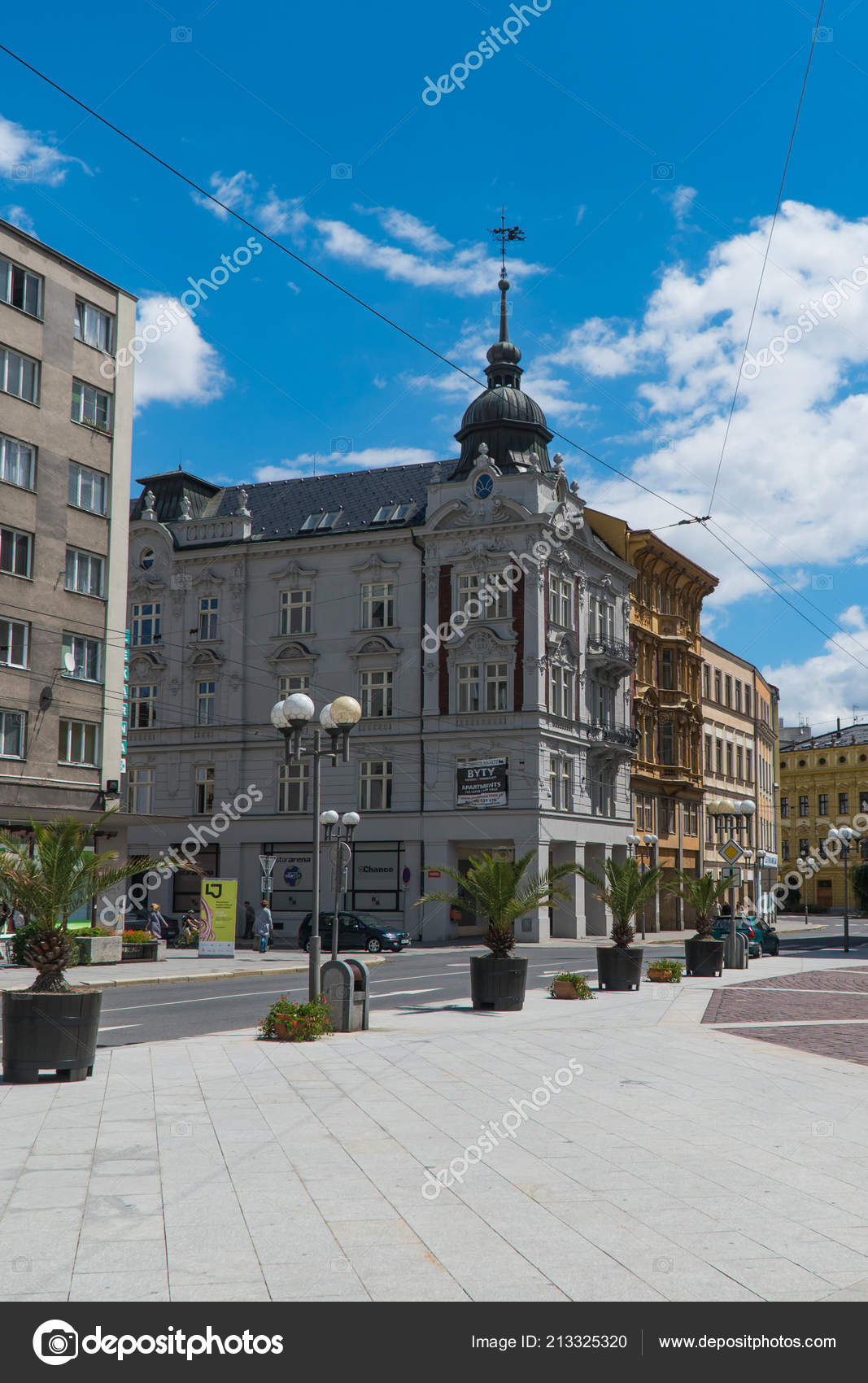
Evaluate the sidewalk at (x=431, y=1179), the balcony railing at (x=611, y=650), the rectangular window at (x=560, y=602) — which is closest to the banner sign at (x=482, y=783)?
the rectangular window at (x=560, y=602)

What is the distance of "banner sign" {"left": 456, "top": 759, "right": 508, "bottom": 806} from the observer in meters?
48.2

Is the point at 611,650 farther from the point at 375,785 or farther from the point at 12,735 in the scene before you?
the point at 12,735

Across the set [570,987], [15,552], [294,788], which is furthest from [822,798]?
[570,987]

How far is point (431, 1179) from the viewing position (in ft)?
26.2

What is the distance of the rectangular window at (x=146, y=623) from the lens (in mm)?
55938

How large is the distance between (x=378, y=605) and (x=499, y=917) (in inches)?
1316

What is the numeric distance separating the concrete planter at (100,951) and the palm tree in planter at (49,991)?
19.0m

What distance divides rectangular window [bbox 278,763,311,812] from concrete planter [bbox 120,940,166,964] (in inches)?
709

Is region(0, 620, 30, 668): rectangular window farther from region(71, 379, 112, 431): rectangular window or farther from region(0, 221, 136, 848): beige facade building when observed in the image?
region(71, 379, 112, 431): rectangular window

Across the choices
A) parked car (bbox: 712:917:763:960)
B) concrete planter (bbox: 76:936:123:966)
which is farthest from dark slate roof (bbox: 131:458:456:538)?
concrete planter (bbox: 76:936:123:966)

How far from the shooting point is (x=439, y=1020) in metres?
18.9

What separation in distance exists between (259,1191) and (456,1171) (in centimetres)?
136
